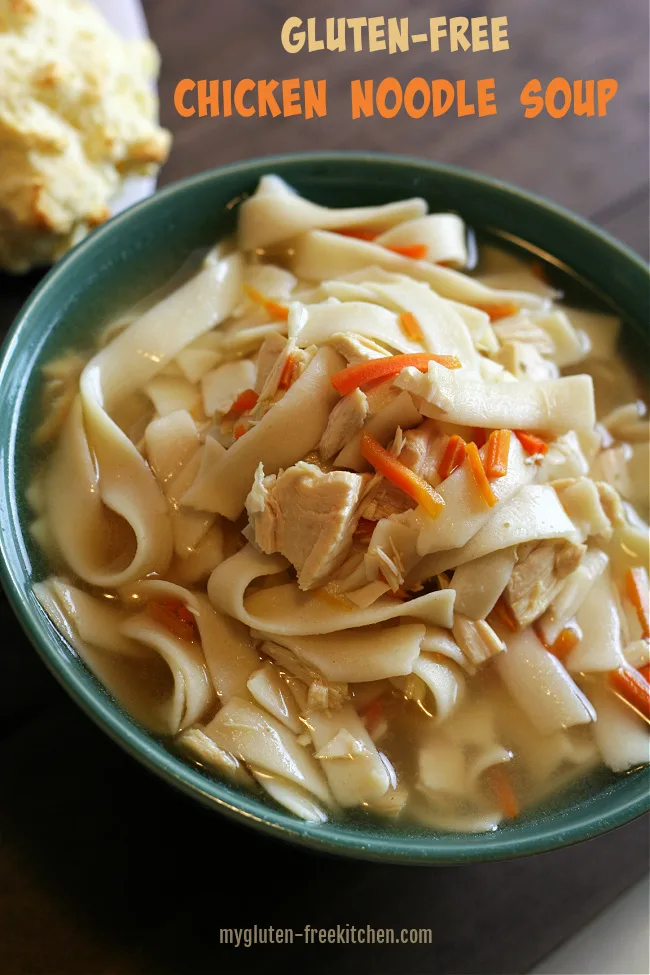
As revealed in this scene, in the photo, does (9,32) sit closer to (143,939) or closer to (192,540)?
(192,540)

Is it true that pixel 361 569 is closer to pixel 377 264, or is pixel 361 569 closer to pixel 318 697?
pixel 318 697

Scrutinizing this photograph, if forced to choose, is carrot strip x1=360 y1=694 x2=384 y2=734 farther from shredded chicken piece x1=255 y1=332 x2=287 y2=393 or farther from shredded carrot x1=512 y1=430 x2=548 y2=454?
shredded chicken piece x1=255 y1=332 x2=287 y2=393

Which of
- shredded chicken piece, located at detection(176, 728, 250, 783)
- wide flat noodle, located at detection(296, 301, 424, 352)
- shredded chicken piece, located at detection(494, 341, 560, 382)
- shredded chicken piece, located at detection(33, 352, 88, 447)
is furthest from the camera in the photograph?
shredded chicken piece, located at detection(494, 341, 560, 382)

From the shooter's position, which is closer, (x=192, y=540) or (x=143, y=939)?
(x=143, y=939)

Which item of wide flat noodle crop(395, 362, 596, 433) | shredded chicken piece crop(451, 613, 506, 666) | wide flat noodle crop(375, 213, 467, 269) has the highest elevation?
wide flat noodle crop(375, 213, 467, 269)

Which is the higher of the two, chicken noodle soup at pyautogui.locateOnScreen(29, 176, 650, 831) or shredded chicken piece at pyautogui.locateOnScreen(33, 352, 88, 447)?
shredded chicken piece at pyautogui.locateOnScreen(33, 352, 88, 447)

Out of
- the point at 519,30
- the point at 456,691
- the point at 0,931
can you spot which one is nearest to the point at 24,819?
the point at 0,931

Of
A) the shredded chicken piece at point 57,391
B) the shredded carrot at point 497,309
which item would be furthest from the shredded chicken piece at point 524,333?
the shredded chicken piece at point 57,391

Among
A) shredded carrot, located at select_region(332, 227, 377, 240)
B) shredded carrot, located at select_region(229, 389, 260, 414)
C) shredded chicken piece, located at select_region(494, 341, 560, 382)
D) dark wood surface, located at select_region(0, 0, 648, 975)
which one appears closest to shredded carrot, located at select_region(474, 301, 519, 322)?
shredded chicken piece, located at select_region(494, 341, 560, 382)
